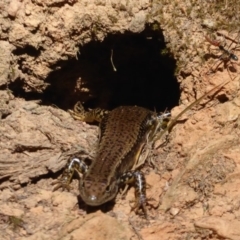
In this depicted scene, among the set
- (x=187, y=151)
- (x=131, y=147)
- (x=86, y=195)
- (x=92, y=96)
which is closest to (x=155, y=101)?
(x=92, y=96)

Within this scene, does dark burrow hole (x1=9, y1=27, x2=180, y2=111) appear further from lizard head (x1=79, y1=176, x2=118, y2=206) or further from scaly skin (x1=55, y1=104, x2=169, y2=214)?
lizard head (x1=79, y1=176, x2=118, y2=206)

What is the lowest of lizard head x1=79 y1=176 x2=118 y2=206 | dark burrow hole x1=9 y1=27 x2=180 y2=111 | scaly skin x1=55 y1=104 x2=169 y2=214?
lizard head x1=79 y1=176 x2=118 y2=206

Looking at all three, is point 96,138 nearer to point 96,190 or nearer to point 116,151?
point 116,151

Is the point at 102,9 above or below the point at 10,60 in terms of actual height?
above

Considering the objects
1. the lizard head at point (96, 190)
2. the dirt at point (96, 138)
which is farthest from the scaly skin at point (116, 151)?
the dirt at point (96, 138)

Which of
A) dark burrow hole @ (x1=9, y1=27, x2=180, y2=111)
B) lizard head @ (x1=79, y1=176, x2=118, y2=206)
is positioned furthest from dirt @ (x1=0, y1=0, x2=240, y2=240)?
dark burrow hole @ (x1=9, y1=27, x2=180, y2=111)

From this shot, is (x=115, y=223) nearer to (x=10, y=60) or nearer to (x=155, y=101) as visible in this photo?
(x=10, y=60)

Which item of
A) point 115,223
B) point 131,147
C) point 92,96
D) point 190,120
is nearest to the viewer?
point 115,223
